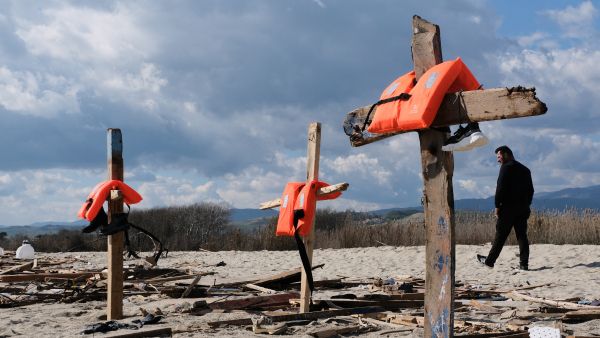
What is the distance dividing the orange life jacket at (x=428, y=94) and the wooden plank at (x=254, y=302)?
4697 millimetres

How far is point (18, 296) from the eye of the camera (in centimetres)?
1155

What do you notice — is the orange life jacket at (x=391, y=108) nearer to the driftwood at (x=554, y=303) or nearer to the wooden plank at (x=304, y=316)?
the wooden plank at (x=304, y=316)

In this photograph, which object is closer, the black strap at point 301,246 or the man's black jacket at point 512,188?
the black strap at point 301,246

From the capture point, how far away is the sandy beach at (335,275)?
8625 millimetres

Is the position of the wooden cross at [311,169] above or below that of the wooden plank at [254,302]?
above

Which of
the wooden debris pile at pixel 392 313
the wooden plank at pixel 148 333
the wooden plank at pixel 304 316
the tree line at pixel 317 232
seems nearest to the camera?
the wooden plank at pixel 148 333

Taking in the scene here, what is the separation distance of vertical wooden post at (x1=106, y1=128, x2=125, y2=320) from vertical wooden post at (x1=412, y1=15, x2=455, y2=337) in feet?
15.6

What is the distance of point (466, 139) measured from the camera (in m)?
5.30

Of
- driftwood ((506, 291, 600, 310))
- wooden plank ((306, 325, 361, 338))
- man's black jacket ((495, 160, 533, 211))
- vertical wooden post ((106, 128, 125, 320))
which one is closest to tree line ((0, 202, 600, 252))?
man's black jacket ((495, 160, 533, 211))

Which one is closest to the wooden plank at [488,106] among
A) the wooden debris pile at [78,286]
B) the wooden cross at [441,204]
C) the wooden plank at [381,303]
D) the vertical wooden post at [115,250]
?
the wooden cross at [441,204]

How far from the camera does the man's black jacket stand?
13.2 m

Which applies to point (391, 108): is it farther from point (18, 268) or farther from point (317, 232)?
point (317, 232)

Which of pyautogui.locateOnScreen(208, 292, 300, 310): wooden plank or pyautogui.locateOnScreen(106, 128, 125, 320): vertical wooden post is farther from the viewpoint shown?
pyautogui.locateOnScreen(208, 292, 300, 310): wooden plank

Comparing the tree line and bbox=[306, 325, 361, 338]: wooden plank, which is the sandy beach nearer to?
bbox=[306, 325, 361, 338]: wooden plank
